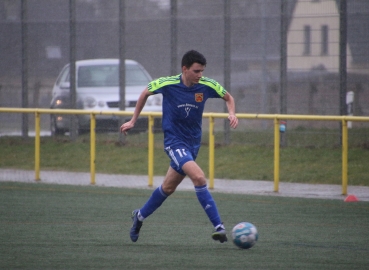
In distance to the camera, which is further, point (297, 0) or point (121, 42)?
point (121, 42)

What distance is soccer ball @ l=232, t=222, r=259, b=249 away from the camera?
23.9 ft

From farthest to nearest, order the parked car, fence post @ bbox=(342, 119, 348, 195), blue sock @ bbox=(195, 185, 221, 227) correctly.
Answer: the parked car < fence post @ bbox=(342, 119, 348, 195) < blue sock @ bbox=(195, 185, 221, 227)

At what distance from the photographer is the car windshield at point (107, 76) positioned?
56.1 feet

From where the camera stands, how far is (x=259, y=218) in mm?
9906

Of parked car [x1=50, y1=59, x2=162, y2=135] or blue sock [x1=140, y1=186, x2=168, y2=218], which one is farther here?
parked car [x1=50, y1=59, x2=162, y2=135]

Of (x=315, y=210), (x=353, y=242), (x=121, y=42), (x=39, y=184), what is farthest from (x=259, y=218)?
(x=121, y=42)

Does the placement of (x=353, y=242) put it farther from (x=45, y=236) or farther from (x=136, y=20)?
(x=136, y=20)

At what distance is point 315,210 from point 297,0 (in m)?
6.23

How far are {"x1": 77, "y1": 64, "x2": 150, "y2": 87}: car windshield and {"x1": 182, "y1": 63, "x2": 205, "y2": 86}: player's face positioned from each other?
30.8ft

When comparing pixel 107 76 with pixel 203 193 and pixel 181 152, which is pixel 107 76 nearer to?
pixel 181 152

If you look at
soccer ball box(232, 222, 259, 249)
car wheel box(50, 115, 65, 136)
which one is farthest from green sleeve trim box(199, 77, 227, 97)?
car wheel box(50, 115, 65, 136)

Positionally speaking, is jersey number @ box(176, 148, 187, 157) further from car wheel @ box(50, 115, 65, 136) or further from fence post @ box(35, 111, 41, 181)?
car wheel @ box(50, 115, 65, 136)

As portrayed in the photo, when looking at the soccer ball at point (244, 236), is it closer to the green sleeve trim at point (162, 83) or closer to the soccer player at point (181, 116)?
the soccer player at point (181, 116)

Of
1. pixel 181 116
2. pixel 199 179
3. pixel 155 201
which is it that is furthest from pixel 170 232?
→ pixel 181 116
